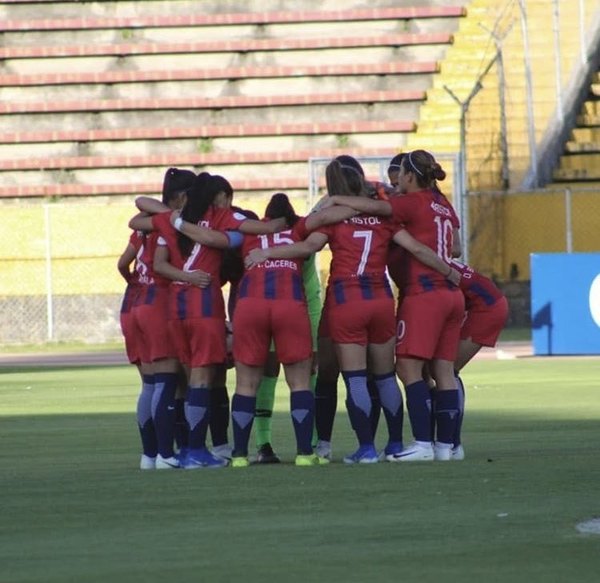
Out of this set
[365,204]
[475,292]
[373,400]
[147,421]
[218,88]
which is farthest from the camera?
[218,88]

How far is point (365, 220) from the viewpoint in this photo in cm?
1040

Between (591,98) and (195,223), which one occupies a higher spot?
(591,98)

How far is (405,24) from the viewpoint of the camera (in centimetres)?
3366

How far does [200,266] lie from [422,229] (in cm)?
132

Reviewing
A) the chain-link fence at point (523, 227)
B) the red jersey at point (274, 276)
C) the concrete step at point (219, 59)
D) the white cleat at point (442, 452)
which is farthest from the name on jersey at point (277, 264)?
the concrete step at point (219, 59)

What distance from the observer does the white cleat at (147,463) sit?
35.0 feet

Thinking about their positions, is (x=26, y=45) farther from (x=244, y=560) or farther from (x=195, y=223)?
(x=244, y=560)

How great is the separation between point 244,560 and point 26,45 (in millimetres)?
28109

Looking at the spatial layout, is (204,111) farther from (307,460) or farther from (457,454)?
(307,460)

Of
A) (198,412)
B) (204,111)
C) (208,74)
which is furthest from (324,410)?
(208,74)

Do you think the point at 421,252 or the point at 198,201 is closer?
the point at 421,252

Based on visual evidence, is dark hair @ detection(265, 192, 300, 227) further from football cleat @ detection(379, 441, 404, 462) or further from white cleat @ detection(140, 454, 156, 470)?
white cleat @ detection(140, 454, 156, 470)

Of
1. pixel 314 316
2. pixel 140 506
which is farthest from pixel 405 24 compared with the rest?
pixel 140 506

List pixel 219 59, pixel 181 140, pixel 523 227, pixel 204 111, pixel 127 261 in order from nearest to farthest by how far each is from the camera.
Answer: pixel 127 261 < pixel 523 227 < pixel 181 140 < pixel 204 111 < pixel 219 59
